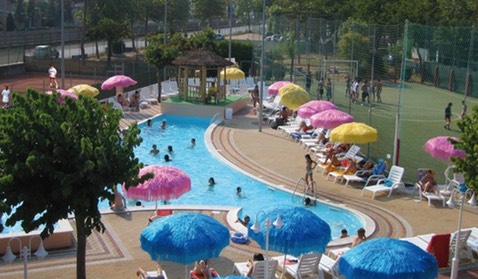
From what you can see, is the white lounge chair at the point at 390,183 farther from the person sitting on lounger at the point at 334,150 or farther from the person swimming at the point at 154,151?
the person swimming at the point at 154,151

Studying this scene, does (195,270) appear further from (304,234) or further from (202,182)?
(202,182)

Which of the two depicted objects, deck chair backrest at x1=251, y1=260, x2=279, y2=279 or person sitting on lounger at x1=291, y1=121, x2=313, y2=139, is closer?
deck chair backrest at x1=251, y1=260, x2=279, y2=279

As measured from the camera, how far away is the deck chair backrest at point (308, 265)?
1321 cm

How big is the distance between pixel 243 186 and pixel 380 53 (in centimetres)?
1814

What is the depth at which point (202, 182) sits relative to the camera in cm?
2261

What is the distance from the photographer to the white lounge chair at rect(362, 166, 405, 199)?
20.1 m

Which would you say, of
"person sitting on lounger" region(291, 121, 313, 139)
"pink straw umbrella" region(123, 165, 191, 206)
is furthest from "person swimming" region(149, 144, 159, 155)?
"pink straw umbrella" region(123, 165, 191, 206)

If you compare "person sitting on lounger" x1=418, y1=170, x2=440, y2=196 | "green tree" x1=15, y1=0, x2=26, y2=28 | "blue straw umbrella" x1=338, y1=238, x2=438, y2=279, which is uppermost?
"green tree" x1=15, y1=0, x2=26, y2=28

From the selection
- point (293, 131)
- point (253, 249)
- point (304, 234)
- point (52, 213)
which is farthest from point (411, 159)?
point (52, 213)

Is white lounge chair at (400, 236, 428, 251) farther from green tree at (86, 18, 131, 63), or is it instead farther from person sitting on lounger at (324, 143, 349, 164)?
green tree at (86, 18, 131, 63)

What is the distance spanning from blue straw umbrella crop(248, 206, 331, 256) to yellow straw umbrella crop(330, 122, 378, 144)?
29.7 feet

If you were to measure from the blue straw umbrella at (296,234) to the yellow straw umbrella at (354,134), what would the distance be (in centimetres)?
906

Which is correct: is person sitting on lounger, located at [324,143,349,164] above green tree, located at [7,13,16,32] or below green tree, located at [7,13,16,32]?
below

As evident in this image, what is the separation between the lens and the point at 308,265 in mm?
13320
